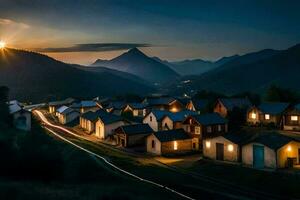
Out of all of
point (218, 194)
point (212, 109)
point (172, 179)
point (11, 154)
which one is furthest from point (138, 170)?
point (212, 109)

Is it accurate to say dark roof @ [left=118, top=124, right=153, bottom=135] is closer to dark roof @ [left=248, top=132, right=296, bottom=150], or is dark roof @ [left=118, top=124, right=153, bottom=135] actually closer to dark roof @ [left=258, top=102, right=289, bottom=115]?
dark roof @ [left=258, top=102, right=289, bottom=115]

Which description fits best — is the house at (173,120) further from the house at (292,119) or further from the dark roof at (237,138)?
the dark roof at (237,138)

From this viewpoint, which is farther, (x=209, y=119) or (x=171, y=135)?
(x=209, y=119)

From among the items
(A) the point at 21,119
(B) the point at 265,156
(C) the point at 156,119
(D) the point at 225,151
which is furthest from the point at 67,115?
(B) the point at 265,156

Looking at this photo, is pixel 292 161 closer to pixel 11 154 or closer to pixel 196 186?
pixel 196 186

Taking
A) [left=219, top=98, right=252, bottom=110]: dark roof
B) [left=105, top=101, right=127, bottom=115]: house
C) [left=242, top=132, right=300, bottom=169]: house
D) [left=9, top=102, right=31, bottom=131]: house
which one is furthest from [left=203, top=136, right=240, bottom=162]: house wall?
[left=105, top=101, right=127, bottom=115]: house

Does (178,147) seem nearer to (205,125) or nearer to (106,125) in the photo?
(205,125)

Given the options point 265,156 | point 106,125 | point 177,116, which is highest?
point 177,116

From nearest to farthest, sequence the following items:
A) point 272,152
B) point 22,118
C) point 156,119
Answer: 1. point 272,152
2. point 22,118
3. point 156,119
